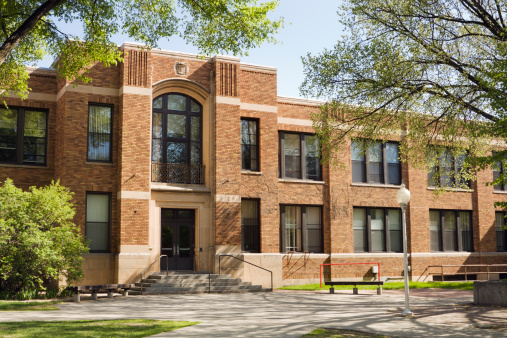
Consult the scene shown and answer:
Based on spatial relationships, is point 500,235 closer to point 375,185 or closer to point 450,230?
point 450,230

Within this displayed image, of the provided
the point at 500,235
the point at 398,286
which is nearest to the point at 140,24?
the point at 398,286

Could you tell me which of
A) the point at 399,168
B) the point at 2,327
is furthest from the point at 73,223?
the point at 399,168

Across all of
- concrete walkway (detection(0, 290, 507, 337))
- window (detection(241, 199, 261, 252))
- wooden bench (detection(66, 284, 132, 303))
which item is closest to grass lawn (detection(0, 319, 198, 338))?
concrete walkway (detection(0, 290, 507, 337))

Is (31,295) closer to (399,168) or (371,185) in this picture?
(371,185)

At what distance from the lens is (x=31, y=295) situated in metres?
18.7

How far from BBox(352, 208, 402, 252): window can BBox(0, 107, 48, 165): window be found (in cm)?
1532

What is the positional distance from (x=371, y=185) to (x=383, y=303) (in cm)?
1181

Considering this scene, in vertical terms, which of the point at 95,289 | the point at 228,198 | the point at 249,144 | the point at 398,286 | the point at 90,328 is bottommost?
the point at 398,286

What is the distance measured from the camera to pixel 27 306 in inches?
647

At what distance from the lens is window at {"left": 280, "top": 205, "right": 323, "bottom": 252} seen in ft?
88.1

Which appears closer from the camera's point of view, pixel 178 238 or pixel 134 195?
pixel 134 195

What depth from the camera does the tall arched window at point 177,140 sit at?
2414 cm

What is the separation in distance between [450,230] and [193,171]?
15953 millimetres

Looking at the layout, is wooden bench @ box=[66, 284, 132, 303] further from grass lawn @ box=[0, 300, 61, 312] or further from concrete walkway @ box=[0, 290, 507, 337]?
grass lawn @ box=[0, 300, 61, 312]
